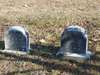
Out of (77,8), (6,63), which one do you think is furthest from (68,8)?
(6,63)

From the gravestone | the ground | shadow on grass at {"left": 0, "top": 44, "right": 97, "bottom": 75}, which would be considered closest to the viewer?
shadow on grass at {"left": 0, "top": 44, "right": 97, "bottom": 75}

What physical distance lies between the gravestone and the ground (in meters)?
0.31

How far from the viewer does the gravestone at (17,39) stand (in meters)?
6.35

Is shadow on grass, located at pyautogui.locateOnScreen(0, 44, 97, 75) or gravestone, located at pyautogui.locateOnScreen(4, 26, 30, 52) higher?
gravestone, located at pyautogui.locateOnScreen(4, 26, 30, 52)

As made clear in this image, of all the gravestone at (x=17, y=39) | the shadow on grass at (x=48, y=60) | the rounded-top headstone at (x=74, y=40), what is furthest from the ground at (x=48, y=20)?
the rounded-top headstone at (x=74, y=40)

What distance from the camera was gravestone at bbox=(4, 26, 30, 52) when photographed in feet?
20.8

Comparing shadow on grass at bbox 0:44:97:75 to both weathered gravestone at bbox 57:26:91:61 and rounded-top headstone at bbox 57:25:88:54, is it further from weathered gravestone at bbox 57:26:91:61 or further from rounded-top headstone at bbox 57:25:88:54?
rounded-top headstone at bbox 57:25:88:54

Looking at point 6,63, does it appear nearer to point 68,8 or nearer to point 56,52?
point 56,52

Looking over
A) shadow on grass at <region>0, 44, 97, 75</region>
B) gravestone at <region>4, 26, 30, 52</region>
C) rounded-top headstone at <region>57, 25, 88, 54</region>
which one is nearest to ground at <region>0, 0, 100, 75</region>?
shadow on grass at <region>0, 44, 97, 75</region>

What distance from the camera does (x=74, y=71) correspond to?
5938 millimetres

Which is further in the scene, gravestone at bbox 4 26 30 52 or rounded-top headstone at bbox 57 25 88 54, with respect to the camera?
gravestone at bbox 4 26 30 52

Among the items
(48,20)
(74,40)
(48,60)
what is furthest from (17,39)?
(48,20)

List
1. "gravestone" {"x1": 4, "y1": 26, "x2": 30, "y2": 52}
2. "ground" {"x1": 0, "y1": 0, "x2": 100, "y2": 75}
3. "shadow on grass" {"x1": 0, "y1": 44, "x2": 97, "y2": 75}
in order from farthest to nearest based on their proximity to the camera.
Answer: "gravestone" {"x1": 4, "y1": 26, "x2": 30, "y2": 52}, "ground" {"x1": 0, "y1": 0, "x2": 100, "y2": 75}, "shadow on grass" {"x1": 0, "y1": 44, "x2": 97, "y2": 75}

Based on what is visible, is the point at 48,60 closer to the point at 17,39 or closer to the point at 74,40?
the point at 74,40
